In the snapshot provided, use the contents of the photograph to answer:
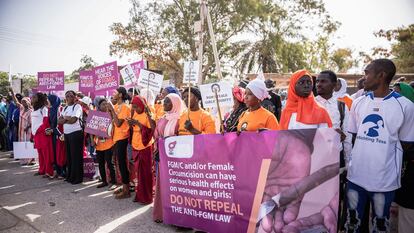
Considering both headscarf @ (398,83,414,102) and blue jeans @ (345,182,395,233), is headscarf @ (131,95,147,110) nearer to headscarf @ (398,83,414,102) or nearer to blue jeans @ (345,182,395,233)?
blue jeans @ (345,182,395,233)

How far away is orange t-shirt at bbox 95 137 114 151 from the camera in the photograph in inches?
256

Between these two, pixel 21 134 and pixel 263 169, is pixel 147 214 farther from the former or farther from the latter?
pixel 21 134

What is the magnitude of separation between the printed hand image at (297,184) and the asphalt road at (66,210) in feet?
5.68

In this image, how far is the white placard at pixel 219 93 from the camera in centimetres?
484

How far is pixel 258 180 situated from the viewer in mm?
3174

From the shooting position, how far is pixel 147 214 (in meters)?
4.91

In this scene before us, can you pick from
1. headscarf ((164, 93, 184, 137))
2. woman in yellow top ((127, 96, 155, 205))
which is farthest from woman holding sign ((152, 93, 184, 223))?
woman in yellow top ((127, 96, 155, 205))

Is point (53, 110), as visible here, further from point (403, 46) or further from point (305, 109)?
point (403, 46)

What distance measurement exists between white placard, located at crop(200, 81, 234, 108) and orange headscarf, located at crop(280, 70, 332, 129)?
1536mm

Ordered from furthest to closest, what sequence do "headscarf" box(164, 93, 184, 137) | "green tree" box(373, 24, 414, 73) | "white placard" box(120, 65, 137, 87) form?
"green tree" box(373, 24, 414, 73), "white placard" box(120, 65, 137, 87), "headscarf" box(164, 93, 184, 137)

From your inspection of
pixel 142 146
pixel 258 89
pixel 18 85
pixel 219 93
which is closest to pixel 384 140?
pixel 258 89

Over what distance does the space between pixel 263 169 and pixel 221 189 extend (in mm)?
595

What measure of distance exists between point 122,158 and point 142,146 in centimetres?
58

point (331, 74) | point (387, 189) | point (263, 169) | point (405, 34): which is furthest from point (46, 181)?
point (405, 34)
